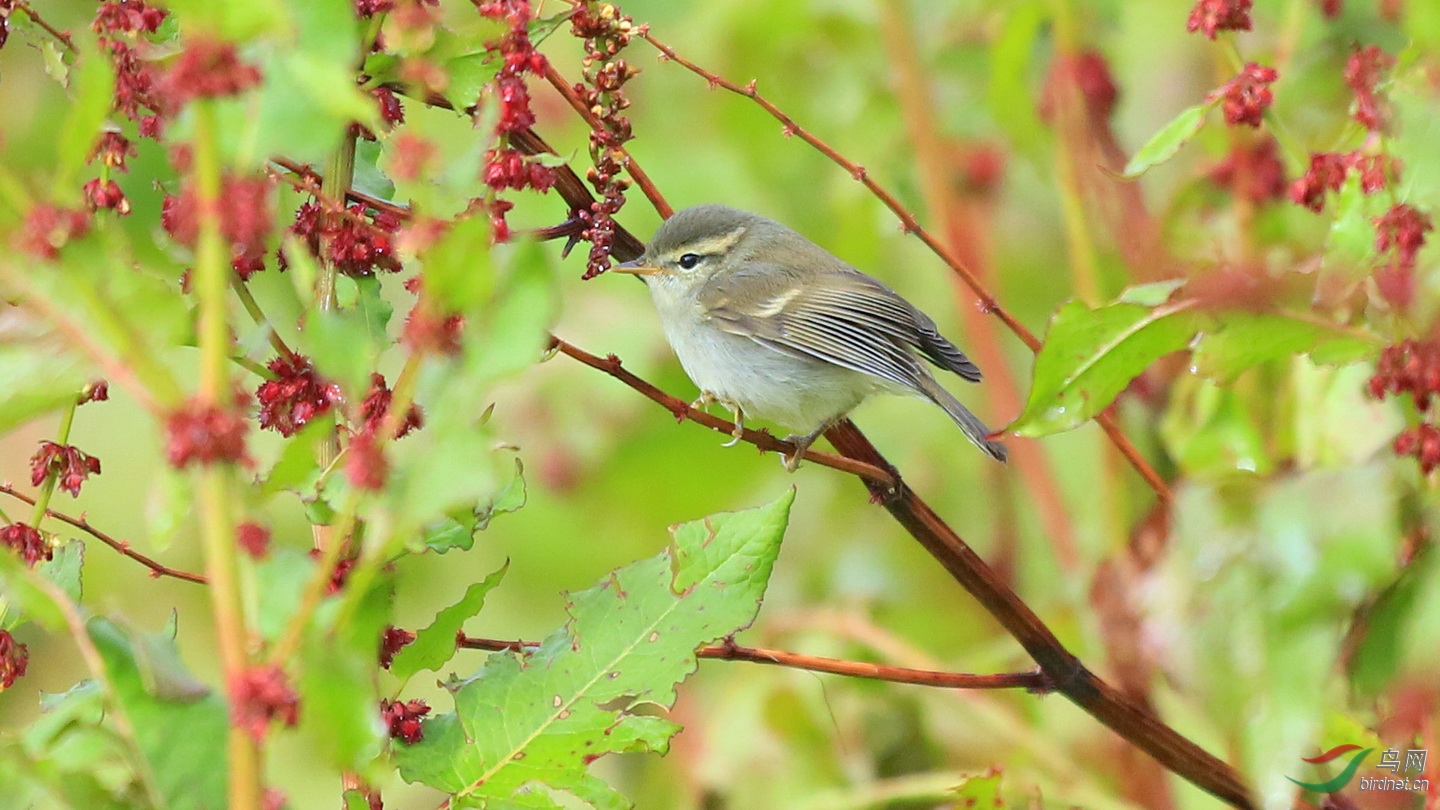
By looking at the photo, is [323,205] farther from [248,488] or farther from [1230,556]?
[1230,556]

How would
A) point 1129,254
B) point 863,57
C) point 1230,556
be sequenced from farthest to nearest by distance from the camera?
point 863,57 → point 1129,254 → point 1230,556

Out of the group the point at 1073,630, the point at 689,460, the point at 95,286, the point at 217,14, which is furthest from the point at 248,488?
the point at 689,460

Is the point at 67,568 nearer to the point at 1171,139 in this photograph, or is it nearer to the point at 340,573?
the point at 340,573

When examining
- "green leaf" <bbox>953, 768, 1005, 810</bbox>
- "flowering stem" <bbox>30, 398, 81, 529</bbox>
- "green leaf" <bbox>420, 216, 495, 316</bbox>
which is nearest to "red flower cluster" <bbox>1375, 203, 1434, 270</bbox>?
"green leaf" <bbox>953, 768, 1005, 810</bbox>

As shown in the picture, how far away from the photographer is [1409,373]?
1450 millimetres

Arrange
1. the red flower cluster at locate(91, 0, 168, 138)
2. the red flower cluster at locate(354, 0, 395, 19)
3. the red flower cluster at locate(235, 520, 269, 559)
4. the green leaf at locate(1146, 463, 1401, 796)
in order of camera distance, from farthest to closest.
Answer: the red flower cluster at locate(354, 0, 395, 19) → the red flower cluster at locate(91, 0, 168, 138) → the green leaf at locate(1146, 463, 1401, 796) → the red flower cluster at locate(235, 520, 269, 559)

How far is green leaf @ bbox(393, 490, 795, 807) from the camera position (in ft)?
4.83

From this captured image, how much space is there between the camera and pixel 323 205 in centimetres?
157

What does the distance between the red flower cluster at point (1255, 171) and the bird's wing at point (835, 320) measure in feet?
2.19

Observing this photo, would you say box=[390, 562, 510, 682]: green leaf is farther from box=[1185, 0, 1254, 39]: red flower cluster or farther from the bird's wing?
the bird's wing

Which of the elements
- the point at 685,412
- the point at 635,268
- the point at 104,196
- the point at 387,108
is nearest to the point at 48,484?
the point at 104,196

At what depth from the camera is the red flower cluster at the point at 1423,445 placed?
1.42 meters

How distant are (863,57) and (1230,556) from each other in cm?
327

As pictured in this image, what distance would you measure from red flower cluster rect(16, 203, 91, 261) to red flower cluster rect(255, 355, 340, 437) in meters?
0.56
